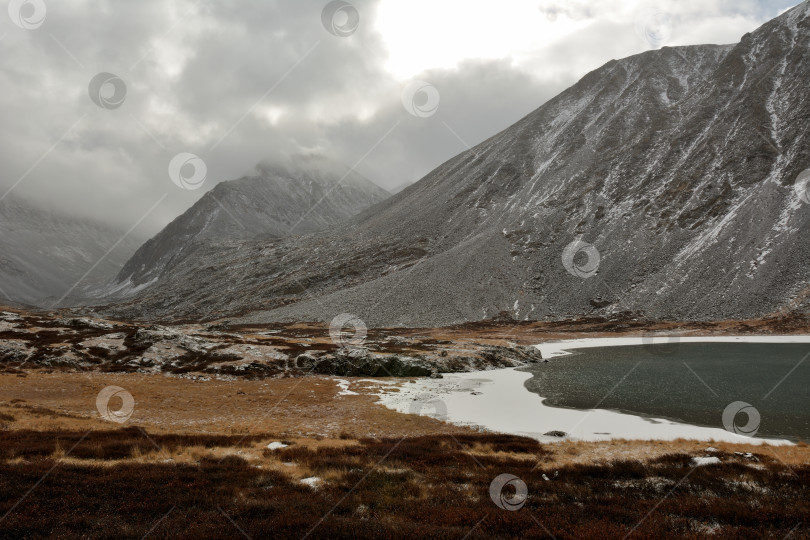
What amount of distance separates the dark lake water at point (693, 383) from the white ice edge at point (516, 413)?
7.99 feet

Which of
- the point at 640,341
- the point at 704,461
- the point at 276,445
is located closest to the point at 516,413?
the point at 704,461

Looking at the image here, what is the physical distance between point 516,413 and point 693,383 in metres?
23.9

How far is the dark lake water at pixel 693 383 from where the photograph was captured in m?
34.2

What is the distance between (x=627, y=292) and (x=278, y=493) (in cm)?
13500

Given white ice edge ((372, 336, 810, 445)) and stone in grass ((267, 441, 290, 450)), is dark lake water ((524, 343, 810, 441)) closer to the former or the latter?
white ice edge ((372, 336, 810, 445))

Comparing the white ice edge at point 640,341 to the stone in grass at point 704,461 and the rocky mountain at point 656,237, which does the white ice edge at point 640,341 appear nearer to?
the rocky mountain at point 656,237

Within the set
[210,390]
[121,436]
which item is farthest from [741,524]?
[210,390]

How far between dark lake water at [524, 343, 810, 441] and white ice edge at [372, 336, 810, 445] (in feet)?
7.99

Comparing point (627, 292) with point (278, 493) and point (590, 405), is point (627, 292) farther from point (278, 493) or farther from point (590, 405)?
point (278, 493)

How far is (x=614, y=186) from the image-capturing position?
177 meters

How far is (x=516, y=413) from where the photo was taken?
37500 mm

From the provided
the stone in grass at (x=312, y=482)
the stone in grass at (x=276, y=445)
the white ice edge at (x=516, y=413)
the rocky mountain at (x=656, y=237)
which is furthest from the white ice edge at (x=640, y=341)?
the stone in grass at (x=312, y=482)

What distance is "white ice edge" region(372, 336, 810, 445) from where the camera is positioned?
29.0 meters

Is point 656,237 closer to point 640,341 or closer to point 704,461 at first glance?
point 640,341
